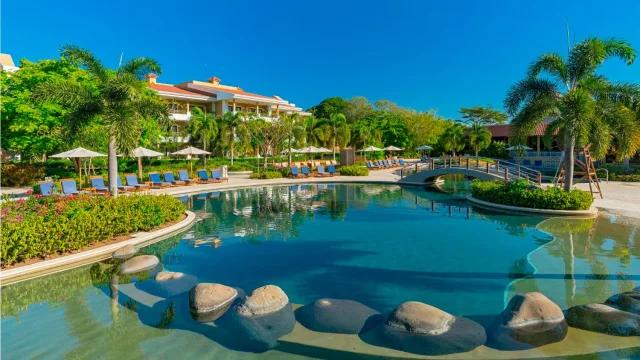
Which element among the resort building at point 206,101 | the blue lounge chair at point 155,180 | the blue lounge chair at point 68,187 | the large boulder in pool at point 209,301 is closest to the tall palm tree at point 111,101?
the blue lounge chair at point 68,187

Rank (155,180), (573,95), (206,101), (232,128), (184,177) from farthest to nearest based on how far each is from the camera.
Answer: (206,101) < (232,128) < (184,177) < (155,180) < (573,95)

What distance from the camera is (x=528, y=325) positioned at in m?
6.08

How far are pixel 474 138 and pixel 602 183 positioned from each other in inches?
724

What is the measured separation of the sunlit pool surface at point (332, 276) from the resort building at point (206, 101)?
32.4 metres

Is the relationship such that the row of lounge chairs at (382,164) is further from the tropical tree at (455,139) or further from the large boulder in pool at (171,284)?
the large boulder in pool at (171,284)

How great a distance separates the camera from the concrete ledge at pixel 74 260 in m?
8.25

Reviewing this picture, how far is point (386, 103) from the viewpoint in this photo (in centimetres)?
7600

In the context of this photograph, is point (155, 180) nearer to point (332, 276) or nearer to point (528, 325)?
point (332, 276)

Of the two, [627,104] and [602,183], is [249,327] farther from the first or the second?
[602,183]

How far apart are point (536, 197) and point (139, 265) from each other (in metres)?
14.2

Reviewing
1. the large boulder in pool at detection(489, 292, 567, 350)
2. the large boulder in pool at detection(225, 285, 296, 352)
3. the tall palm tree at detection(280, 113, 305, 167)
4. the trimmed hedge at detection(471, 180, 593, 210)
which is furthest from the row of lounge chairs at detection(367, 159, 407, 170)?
the large boulder in pool at detection(489, 292, 567, 350)

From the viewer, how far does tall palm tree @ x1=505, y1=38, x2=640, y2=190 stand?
1461cm

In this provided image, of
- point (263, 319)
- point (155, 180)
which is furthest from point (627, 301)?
point (155, 180)

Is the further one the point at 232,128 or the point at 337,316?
the point at 232,128
